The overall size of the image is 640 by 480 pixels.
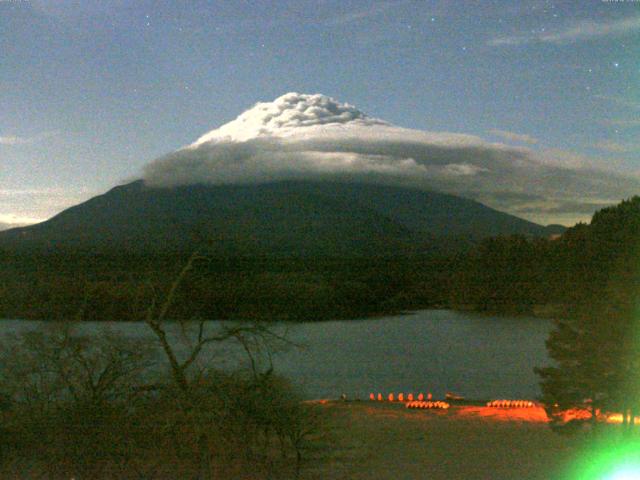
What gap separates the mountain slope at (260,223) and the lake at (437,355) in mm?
1912

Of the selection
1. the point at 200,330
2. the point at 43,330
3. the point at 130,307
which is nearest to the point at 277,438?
the point at 200,330

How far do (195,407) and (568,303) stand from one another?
5883mm

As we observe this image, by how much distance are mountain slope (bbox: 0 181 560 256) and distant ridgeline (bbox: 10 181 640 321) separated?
4 cm

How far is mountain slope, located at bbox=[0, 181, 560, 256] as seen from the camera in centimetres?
621

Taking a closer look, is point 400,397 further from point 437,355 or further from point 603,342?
point 603,342

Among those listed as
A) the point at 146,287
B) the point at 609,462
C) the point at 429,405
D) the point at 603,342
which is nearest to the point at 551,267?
the point at 429,405

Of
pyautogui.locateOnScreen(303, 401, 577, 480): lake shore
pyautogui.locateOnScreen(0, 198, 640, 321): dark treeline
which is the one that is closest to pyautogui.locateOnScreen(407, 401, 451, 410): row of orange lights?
pyautogui.locateOnScreen(303, 401, 577, 480): lake shore

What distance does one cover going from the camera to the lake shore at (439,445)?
21.9ft

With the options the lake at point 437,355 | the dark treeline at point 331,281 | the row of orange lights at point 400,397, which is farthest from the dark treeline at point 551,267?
the row of orange lights at point 400,397

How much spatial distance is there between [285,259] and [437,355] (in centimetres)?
863

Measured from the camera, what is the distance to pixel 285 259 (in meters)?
9.27

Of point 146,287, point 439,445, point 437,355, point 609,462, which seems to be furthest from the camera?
point 437,355

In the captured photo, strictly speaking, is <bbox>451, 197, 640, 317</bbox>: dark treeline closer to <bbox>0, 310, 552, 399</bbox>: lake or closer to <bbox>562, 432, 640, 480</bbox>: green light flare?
<bbox>0, 310, 552, 399</bbox>: lake

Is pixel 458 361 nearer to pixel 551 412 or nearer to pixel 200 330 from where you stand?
pixel 551 412
